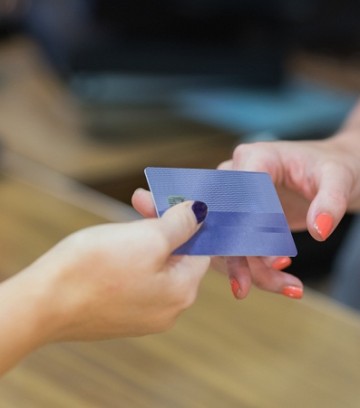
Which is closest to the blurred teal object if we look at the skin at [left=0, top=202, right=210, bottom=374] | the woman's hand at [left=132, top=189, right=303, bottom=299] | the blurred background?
the blurred background

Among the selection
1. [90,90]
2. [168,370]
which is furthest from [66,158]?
[168,370]

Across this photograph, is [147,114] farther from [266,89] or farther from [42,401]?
[42,401]

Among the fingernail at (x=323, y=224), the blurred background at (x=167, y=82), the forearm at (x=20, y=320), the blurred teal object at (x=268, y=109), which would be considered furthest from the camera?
the blurred teal object at (x=268, y=109)

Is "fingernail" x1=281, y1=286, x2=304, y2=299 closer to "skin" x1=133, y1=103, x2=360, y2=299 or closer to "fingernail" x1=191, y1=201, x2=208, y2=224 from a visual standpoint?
"skin" x1=133, y1=103, x2=360, y2=299

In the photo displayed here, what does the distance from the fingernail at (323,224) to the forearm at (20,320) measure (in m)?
0.27

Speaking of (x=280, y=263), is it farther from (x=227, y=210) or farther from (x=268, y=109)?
(x=268, y=109)

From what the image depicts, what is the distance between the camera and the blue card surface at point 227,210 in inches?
25.8

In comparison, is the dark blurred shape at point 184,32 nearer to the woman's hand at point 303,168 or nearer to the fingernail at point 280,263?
the woman's hand at point 303,168

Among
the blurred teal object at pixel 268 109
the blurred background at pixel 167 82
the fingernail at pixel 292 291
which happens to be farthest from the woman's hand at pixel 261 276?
the blurred teal object at pixel 268 109

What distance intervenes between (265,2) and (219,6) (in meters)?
0.14

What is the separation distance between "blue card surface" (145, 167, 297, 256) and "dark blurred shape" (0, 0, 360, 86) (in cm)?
131

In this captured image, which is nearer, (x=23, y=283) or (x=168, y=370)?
(x=23, y=283)

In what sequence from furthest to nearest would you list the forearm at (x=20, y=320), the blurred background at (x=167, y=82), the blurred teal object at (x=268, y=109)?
1. the blurred teal object at (x=268, y=109)
2. the blurred background at (x=167, y=82)
3. the forearm at (x=20, y=320)

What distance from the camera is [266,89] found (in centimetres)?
215
